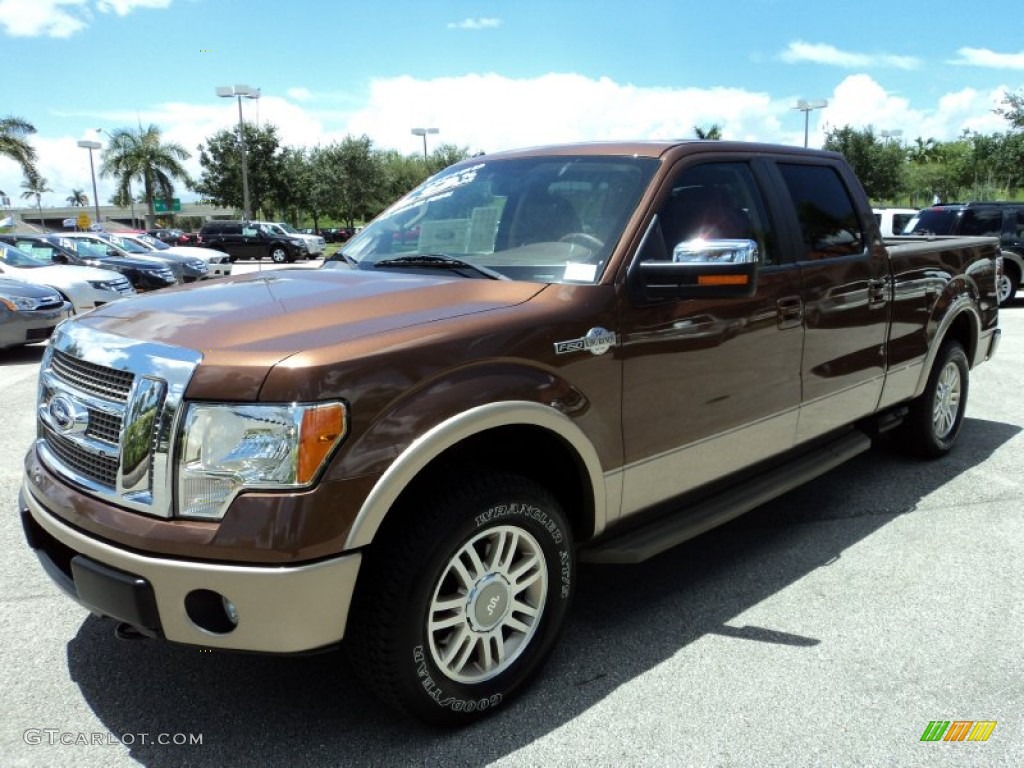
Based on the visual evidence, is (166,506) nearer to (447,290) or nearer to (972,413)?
(447,290)

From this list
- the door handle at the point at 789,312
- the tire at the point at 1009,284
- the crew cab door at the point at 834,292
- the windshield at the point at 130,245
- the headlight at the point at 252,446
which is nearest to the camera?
the headlight at the point at 252,446

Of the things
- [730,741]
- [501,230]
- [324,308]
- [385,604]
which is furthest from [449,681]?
[501,230]

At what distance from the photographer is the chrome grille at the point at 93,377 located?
2.43 meters

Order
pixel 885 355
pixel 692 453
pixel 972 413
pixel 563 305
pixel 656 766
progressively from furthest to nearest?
pixel 972 413 → pixel 885 355 → pixel 692 453 → pixel 563 305 → pixel 656 766

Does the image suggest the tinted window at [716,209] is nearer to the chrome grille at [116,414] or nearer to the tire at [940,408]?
the chrome grille at [116,414]

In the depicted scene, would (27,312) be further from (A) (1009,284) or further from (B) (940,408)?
(A) (1009,284)

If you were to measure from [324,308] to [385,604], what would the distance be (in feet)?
3.10

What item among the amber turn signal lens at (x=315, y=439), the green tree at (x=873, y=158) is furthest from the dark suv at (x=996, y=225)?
the green tree at (x=873, y=158)

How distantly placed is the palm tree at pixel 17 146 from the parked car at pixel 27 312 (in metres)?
28.0

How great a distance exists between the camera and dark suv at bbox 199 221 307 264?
36.7 meters

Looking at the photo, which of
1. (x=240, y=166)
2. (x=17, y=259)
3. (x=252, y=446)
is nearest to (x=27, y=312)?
(x=17, y=259)

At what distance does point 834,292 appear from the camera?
162 inches

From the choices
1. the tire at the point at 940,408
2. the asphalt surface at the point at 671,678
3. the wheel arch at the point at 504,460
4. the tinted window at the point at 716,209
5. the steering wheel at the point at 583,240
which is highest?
the tinted window at the point at 716,209

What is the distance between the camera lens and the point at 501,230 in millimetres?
3480
